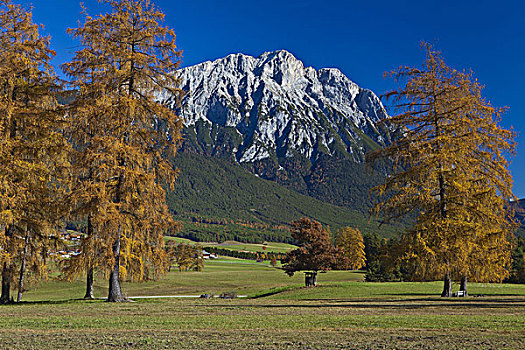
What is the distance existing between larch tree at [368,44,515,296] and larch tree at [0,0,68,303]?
18.5 meters

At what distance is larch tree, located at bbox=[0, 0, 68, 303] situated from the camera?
74.6 feet

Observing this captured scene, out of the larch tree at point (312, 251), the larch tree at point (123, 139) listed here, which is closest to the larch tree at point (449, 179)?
A: the larch tree at point (123, 139)

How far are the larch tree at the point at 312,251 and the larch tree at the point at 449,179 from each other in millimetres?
17550

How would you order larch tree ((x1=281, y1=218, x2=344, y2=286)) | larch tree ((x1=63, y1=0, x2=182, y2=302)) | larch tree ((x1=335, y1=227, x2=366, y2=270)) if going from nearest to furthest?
larch tree ((x1=63, y1=0, x2=182, y2=302)), larch tree ((x1=281, y1=218, x2=344, y2=286)), larch tree ((x1=335, y1=227, x2=366, y2=270))

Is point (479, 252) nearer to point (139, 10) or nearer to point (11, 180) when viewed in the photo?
point (139, 10)

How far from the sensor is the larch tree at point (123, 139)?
22.1 m

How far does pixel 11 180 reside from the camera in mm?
22641

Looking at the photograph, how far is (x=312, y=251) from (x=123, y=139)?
24.7 metres

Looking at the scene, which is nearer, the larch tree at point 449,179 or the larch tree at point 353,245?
the larch tree at point 449,179

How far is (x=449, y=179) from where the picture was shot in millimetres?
24656

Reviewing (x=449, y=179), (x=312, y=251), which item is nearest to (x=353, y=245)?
(x=312, y=251)

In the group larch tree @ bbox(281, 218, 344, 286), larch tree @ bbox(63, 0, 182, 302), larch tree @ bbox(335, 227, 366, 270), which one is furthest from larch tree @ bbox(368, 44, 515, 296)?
larch tree @ bbox(335, 227, 366, 270)

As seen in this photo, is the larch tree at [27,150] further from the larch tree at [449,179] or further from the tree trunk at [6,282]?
the larch tree at [449,179]

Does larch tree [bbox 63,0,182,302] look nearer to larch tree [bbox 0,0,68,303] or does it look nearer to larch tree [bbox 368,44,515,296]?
larch tree [bbox 0,0,68,303]
